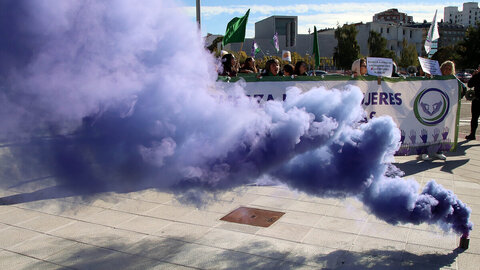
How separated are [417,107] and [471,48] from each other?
47479 millimetres

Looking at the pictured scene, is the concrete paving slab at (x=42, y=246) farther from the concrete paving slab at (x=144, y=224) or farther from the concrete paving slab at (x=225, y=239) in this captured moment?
the concrete paving slab at (x=225, y=239)

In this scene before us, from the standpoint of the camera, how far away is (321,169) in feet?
11.7

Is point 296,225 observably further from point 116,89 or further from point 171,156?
point 116,89

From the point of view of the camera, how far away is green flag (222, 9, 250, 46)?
7.09 m

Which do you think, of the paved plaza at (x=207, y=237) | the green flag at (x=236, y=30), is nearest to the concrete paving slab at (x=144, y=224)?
the paved plaza at (x=207, y=237)

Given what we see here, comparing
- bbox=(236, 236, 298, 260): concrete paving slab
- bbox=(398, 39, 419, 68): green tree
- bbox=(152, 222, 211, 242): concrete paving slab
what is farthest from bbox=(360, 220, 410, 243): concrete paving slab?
bbox=(398, 39, 419, 68): green tree

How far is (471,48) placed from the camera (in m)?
48.2

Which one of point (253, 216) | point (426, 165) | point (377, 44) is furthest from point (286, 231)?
point (377, 44)

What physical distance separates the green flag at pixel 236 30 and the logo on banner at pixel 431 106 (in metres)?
3.84

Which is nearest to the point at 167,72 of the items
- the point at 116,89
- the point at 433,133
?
the point at 116,89

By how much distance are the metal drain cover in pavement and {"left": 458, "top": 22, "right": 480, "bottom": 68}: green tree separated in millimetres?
50911

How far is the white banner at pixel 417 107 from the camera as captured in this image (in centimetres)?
811

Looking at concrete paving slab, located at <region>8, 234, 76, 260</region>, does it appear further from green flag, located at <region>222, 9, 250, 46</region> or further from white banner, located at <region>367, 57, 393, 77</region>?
white banner, located at <region>367, 57, 393, 77</region>

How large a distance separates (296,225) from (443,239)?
160cm
